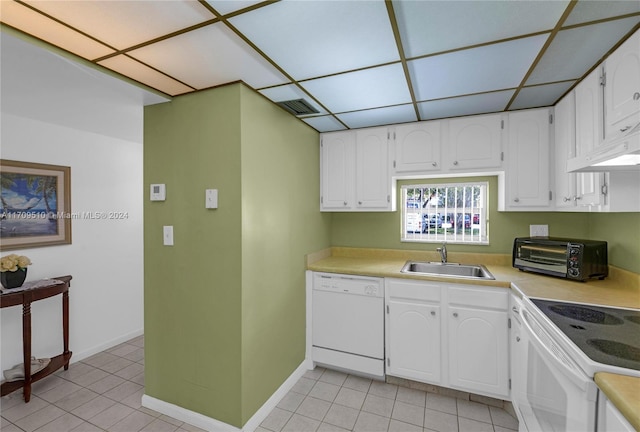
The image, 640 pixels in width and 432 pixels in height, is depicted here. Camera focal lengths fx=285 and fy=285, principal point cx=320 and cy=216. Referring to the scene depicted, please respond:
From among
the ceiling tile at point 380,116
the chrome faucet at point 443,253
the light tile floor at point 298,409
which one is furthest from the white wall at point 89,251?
the chrome faucet at point 443,253

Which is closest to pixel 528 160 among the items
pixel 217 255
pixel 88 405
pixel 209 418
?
pixel 217 255

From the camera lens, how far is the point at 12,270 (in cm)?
222

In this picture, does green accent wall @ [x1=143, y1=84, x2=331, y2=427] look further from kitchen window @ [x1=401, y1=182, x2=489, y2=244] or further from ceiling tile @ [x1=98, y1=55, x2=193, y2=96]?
kitchen window @ [x1=401, y1=182, x2=489, y2=244]

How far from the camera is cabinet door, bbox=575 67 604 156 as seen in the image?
1.61 metres

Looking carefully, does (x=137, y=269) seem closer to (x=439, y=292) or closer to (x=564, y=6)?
(x=439, y=292)

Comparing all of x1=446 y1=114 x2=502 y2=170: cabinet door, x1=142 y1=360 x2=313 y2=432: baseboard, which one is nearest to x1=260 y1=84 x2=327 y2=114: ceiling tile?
x1=446 y1=114 x2=502 y2=170: cabinet door

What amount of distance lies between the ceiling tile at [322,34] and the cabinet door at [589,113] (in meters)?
1.19

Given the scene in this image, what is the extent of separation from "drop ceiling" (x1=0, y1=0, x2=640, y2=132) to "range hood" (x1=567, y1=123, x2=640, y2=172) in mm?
568

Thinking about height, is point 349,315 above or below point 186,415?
above

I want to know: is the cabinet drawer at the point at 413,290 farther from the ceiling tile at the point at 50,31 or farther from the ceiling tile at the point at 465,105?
the ceiling tile at the point at 50,31

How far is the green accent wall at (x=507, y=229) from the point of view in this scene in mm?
1902

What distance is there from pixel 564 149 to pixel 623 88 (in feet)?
2.32

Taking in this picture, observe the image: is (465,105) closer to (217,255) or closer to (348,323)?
(348,323)

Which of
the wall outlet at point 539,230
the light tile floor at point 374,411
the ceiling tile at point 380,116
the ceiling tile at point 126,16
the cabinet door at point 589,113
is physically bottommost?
the light tile floor at point 374,411
